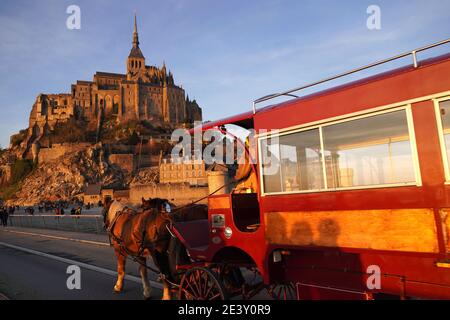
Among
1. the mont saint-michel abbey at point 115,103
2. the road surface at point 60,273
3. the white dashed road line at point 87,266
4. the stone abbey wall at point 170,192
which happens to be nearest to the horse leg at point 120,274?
the road surface at point 60,273

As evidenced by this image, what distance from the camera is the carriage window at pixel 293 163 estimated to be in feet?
14.0

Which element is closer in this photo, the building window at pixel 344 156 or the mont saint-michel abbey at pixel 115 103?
the building window at pixel 344 156

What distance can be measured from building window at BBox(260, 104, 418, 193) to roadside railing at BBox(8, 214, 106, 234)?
50.4ft

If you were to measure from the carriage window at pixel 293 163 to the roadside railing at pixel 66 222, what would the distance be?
49.8ft

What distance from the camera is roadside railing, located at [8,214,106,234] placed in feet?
68.1

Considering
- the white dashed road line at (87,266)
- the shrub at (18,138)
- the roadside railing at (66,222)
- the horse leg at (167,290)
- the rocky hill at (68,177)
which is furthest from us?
the shrub at (18,138)

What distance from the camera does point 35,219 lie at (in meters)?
30.6

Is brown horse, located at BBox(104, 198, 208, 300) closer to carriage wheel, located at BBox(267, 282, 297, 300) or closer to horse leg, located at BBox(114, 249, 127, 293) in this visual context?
horse leg, located at BBox(114, 249, 127, 293)

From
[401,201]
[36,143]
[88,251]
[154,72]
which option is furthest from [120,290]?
[154,72]

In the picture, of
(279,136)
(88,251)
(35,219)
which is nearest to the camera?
(279,136)

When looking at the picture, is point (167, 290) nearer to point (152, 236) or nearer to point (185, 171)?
point (152, 236)

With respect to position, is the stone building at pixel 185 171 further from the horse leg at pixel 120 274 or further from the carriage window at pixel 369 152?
the carriage window at pixel 369 152
